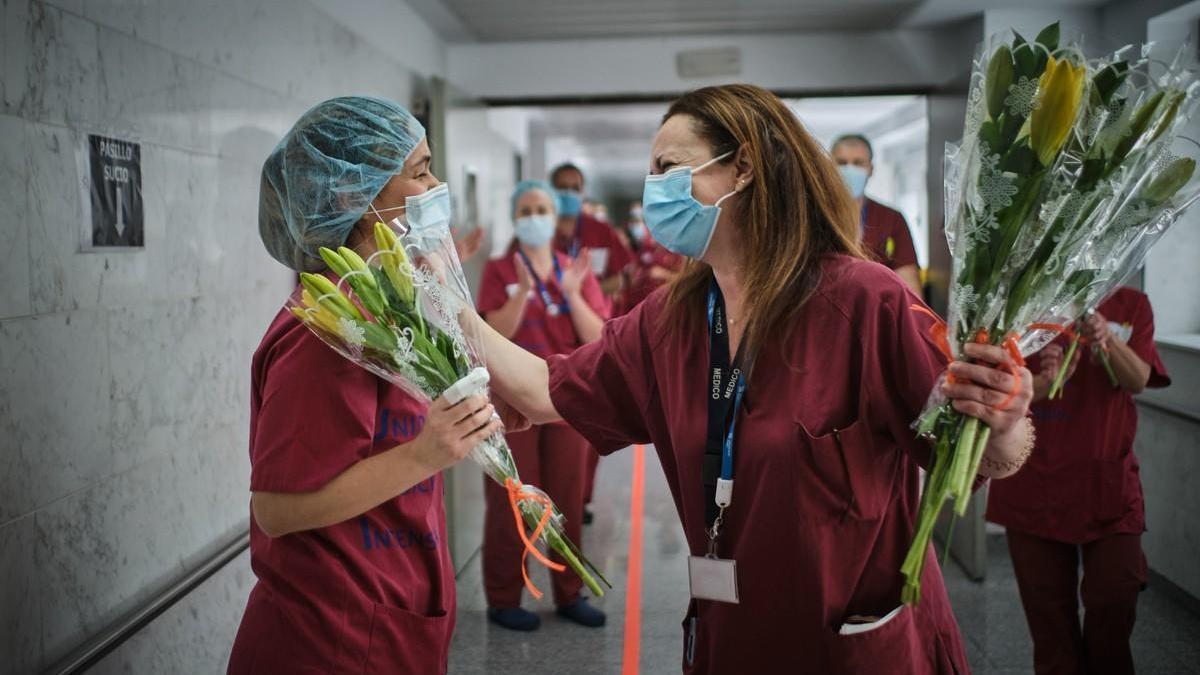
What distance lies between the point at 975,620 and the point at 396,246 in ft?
10.9

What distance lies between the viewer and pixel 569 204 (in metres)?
5.38

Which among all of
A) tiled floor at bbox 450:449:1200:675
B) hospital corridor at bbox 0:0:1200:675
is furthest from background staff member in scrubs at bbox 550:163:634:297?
hospital corridor at bbox 0:0:1200:675

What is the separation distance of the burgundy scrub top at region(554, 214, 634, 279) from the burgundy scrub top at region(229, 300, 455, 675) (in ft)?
12.4

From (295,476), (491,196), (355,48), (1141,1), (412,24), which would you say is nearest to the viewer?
(295,476)

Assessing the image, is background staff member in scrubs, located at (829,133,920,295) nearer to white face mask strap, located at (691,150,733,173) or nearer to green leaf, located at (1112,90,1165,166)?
white face mask strap, located at (691,150,733,173)

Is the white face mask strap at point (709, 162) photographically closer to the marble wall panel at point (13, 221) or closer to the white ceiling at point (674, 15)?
the marble wall panel at point (13, 221)

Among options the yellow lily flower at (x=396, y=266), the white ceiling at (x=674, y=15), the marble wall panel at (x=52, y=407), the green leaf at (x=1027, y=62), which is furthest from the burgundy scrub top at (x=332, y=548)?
the white ceiling at (x=674, y=15)

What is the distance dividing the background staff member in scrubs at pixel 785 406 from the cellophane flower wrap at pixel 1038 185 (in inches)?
5.5

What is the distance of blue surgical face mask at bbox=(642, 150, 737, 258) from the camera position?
169cm

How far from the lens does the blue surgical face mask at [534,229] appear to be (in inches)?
169

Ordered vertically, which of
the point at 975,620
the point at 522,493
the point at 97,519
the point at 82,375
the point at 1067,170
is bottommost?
the point at 975,620

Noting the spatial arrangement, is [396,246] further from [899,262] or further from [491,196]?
[491,196]

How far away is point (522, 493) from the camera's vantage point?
5.45 ft

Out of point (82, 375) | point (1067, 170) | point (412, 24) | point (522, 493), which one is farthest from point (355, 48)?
point (1067, 170)
